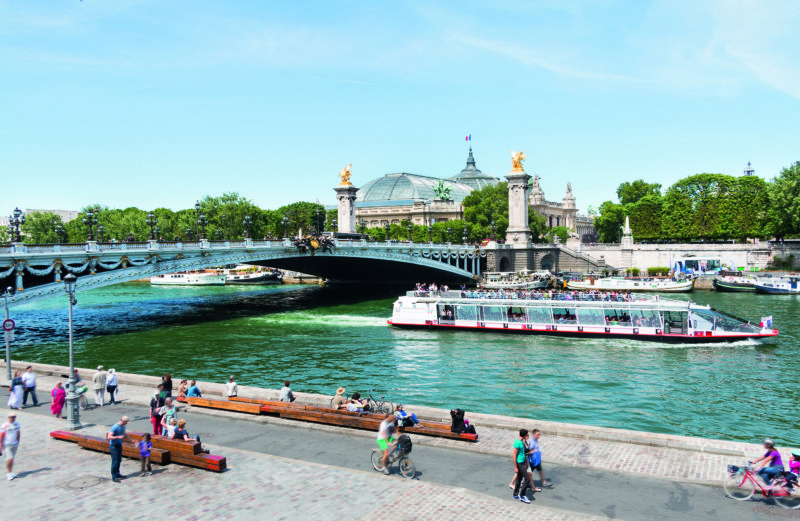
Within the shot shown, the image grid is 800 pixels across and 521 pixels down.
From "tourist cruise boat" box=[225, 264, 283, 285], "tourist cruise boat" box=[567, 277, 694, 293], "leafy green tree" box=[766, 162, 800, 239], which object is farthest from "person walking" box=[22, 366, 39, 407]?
"leafy green tree" box=[766, 162, 800, 239]

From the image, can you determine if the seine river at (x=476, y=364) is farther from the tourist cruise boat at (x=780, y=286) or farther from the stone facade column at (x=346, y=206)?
the stone facade column at (x=346, y=206)

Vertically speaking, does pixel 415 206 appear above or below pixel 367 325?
above

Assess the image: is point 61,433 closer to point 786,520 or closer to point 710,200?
point 786,520

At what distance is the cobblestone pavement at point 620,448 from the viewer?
14742mm

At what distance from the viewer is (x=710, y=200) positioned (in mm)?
105750

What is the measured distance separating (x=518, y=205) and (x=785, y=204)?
39236 millimetres

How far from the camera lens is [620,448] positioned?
1628 centimetres

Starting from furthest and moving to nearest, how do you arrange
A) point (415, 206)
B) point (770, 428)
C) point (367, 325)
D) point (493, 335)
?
point (415, 206) < point (367, 325) < point (493, 335) < point (770, 428)

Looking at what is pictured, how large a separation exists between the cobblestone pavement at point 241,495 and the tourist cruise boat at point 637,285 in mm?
73905

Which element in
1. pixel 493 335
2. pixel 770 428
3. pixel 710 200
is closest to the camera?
pixel 770 428

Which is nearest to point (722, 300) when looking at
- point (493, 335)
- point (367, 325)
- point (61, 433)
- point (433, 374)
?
point (493, 335)

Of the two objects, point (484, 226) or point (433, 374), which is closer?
point (433, 374)

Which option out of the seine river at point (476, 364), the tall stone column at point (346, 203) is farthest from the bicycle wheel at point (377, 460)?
the tall stone column at point (346, 203)

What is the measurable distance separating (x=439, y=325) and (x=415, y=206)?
12191 centimetres
